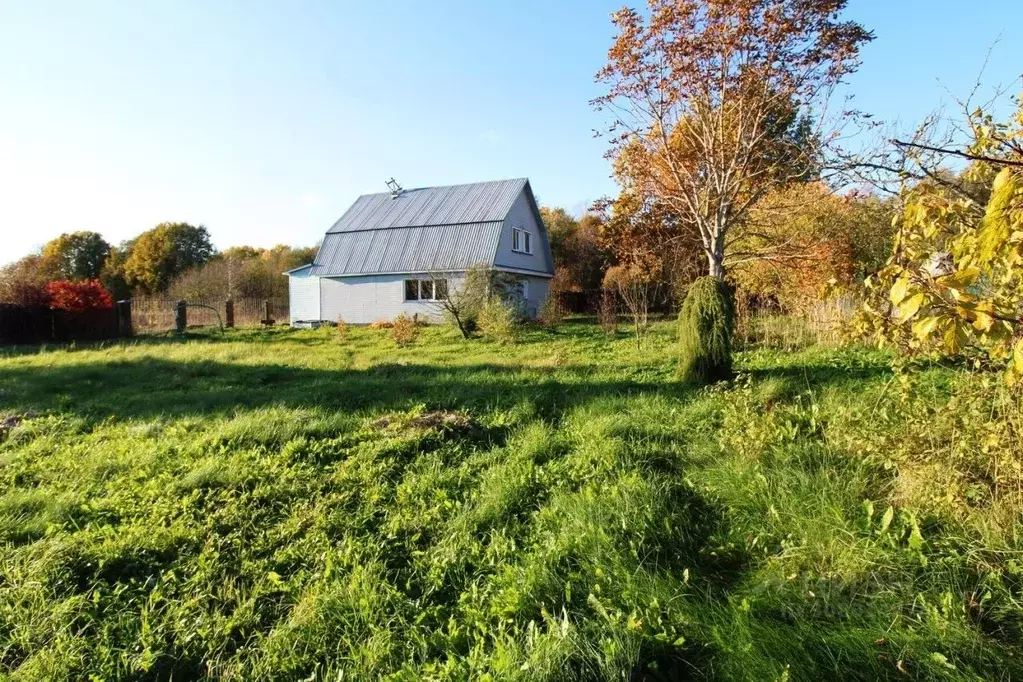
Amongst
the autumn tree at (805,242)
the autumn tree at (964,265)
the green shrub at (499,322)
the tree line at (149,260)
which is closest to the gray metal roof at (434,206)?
the green shrub at (499,322)

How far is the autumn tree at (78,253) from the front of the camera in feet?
138

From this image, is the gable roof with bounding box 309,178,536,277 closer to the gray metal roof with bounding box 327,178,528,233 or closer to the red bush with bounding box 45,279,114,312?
the gray metal roof with bounding box 327,178,528,233

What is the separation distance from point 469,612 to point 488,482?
4.92ft

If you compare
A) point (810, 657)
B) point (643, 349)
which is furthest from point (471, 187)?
point (810, 657)

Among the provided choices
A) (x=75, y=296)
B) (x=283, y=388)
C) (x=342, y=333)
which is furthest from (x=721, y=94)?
(x=75, y=296)

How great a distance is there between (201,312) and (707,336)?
25106mm

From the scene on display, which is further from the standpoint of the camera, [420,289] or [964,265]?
[420,289]

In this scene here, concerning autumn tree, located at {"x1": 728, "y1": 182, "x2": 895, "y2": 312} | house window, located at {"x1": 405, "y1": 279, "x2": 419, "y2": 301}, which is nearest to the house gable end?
house window, located at {"x1": 405, "y1": 279, "x2": 419, "y2": 301}

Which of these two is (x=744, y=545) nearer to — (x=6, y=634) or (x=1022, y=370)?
(x=1022, y=370)

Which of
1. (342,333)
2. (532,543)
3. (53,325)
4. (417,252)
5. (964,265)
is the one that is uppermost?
(417,252)

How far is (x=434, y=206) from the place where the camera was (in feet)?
82.1

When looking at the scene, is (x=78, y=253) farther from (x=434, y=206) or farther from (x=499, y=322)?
(x=499, y=322)

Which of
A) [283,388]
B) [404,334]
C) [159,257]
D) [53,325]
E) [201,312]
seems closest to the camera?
[283,388]

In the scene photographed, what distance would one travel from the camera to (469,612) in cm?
280
